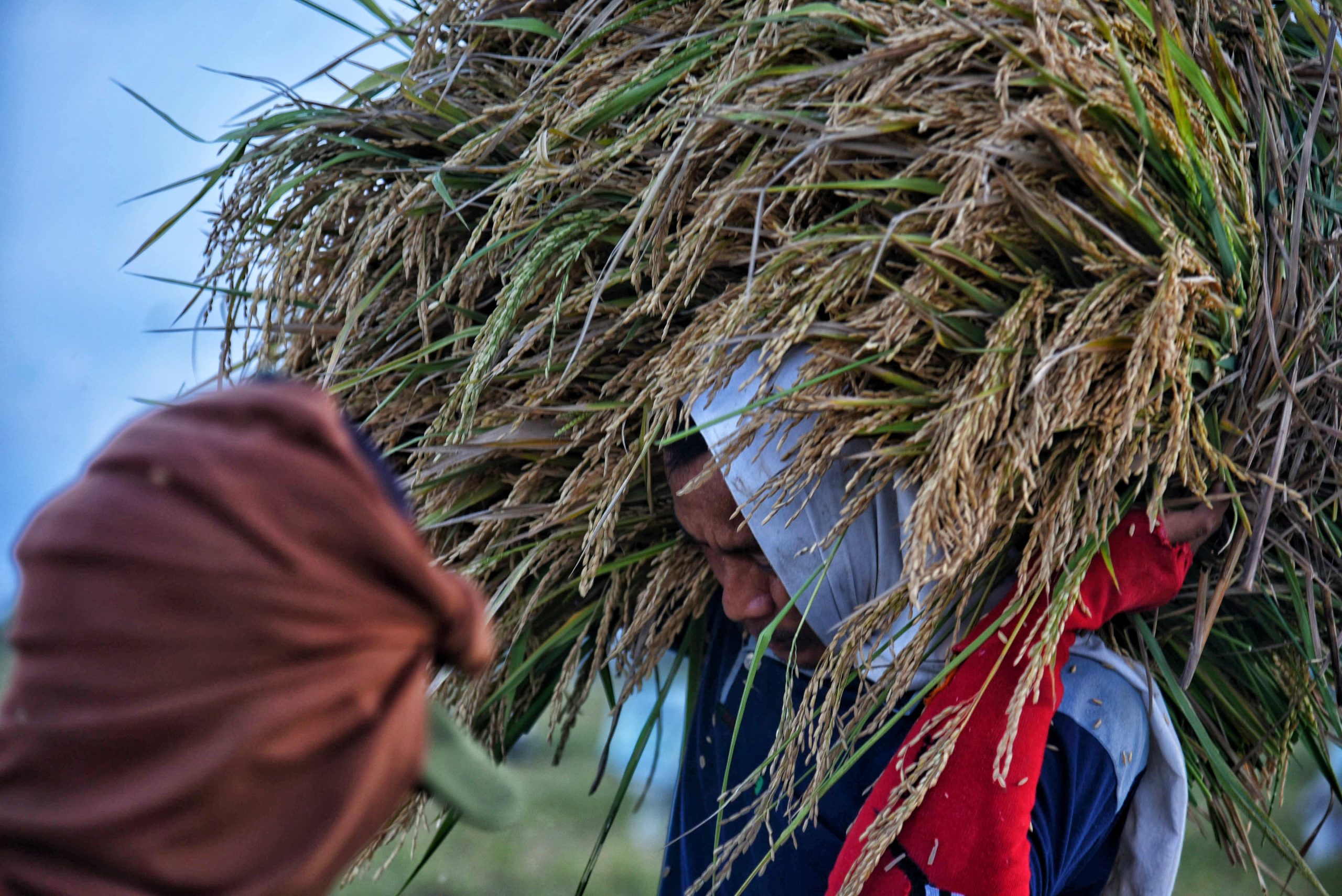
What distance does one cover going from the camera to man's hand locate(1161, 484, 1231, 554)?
3.78 ft

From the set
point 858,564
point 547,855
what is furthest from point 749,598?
point 547,855

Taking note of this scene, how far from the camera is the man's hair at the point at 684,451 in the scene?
1.31 m

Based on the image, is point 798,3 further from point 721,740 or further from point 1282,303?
point 721,740

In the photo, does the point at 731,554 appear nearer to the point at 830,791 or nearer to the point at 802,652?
the point at 802,652

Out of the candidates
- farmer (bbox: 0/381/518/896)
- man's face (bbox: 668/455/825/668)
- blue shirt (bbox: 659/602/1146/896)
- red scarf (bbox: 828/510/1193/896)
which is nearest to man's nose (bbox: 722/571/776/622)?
man's face (bbox: 668/455/825/668)

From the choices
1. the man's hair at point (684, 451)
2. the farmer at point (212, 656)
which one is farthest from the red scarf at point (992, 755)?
the farmer at point (212, 656)

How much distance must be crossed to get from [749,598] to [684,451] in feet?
0.70

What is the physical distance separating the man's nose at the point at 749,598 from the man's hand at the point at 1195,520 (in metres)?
0.48

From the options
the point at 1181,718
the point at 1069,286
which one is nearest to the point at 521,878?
the point at 1181,718

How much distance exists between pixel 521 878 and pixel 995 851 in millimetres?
3310

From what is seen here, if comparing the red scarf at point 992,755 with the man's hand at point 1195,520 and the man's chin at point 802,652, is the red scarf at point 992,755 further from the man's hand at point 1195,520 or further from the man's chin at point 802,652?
the man's chin at point 802,652

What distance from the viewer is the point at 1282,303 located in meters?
1.13

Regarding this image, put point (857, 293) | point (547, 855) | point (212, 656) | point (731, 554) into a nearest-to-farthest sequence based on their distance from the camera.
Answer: point (212, 656), point (857, 293), point (731, 554), point (547, 855)

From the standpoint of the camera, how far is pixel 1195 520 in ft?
3.81
